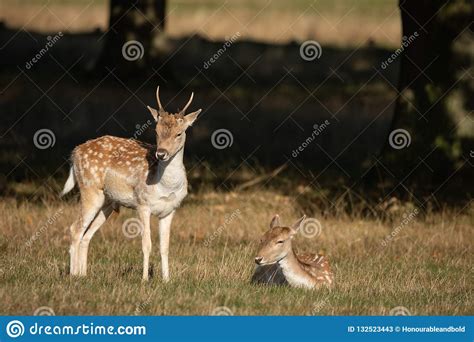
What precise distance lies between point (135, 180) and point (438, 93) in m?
5.52

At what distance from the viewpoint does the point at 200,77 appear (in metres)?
26.6

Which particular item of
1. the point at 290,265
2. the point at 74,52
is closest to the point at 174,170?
the point at 290,265

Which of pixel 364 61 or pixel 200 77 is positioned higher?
pixel 364 61

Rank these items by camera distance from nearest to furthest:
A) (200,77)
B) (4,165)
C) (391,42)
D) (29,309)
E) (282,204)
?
(29,309) → (282,204) → (4,165) → (200,77) → (391,42)

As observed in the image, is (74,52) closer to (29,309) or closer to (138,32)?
(138,32)

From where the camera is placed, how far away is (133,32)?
23172 mm

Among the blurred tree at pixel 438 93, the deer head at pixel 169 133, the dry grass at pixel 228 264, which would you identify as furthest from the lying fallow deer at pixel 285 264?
the blurred tree at pixel 438 93

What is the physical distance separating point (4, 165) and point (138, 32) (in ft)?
23.8

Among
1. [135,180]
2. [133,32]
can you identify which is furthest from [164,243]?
[133,32]

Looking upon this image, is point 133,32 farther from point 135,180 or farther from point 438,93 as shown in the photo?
point 135,180

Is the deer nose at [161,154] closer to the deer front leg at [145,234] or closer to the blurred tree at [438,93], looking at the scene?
the deer front leg at [145,234]

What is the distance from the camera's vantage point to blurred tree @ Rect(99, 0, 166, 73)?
23.0 meters

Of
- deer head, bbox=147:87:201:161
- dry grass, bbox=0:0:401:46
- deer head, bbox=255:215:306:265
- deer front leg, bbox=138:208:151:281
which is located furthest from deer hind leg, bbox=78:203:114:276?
dry grass, bbox=0:0:401:46

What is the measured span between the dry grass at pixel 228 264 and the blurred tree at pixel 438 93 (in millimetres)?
860
